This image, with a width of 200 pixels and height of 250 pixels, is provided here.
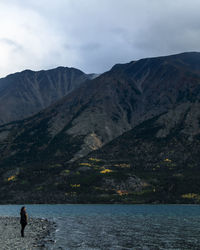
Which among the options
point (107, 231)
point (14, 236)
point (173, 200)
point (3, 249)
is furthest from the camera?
point (173, 200)

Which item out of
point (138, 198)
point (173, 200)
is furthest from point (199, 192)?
point (138, 198)

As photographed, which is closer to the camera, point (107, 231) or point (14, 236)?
point (14, 236)

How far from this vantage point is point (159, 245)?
4919 centimetres

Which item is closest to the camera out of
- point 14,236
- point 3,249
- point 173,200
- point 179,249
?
point 3,249

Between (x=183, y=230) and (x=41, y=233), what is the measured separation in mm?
27256

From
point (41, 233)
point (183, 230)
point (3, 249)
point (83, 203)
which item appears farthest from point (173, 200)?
point (3, 249)

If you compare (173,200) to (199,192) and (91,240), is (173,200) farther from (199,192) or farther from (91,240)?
(91,240)

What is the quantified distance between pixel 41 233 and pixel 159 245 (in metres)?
22.0

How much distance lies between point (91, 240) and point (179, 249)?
14.8 meters

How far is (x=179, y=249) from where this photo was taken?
150ft

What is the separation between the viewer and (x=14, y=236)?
53375mm

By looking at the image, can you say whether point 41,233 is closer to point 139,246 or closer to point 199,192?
point 139,246

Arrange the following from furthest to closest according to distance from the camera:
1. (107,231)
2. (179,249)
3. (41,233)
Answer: (107,231) < (41,233) < (179,249)

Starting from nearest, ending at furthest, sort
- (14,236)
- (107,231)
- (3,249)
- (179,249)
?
(3,249)
(179,249)
(14,236)
(107,231)
